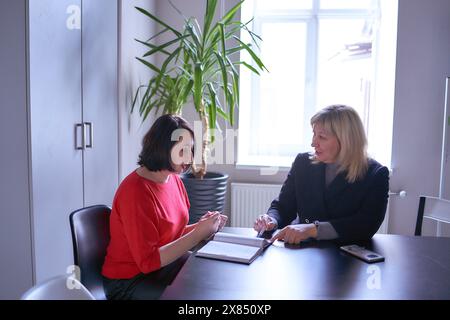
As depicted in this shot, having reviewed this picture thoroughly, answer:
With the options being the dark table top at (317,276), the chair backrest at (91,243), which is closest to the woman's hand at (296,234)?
the dark table top at (317,276)

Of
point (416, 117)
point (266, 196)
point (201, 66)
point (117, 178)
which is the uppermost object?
point (201, 66)

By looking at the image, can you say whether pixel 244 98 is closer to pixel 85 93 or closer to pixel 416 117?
pixel 416 117

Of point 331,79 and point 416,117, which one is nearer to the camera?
point 416,117

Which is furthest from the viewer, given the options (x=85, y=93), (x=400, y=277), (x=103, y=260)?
(x=85, y=93)

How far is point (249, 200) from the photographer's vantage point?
350 centimetres

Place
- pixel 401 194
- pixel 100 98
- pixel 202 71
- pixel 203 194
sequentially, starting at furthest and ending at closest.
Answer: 1. pixel 401 194
2. pixel 203 194
3. pixel 202 71
4. pixel 100 98

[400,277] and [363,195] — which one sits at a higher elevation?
[363,195]

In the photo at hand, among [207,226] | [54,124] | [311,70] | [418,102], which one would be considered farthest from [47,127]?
[418,102]

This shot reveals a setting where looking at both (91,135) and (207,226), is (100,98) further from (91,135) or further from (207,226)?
(207,226)

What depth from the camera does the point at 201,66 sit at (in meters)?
2.71

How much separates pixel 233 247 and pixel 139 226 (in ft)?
1.15

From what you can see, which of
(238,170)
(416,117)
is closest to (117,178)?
(238,170)
